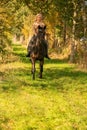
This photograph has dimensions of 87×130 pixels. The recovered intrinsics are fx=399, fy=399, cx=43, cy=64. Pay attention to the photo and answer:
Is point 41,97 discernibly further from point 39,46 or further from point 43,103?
point 39,46

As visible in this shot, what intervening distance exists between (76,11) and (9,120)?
2230 cm

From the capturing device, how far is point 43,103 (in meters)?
14.8

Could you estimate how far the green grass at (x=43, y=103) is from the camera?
39.9 ft

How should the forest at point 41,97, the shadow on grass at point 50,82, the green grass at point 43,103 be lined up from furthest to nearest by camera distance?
the shadow on grass at point 50,82
the forest at point 41,97
the green grass at point 43,103

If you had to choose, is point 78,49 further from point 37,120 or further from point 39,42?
point 37,120

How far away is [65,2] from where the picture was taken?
3303 centimetres

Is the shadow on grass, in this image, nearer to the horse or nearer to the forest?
the forest

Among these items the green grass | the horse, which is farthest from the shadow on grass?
the horse

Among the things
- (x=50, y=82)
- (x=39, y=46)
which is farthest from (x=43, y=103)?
(x=39, y=46)

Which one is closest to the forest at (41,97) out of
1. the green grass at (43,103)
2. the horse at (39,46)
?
the green grass at (43,103)

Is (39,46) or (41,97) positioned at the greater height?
(39,46)

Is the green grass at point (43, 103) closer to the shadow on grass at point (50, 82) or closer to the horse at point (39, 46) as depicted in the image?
the shadow on grass at point (50, 82)

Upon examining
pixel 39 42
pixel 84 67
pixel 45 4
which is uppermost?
pixel 45 4

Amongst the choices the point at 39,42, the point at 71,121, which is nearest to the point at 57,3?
the point at 39,42
